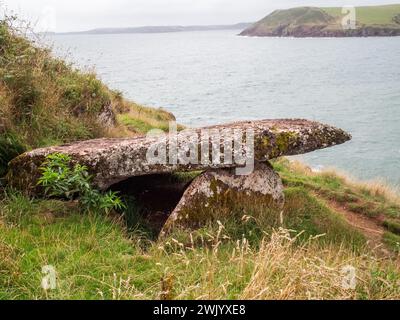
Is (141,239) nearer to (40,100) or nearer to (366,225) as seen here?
(40,100)

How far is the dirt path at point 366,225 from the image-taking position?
376 inches

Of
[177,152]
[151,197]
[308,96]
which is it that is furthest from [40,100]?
[308,96]

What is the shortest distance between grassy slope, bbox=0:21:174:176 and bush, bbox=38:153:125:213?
4.45 feet

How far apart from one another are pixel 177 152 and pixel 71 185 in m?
1.93

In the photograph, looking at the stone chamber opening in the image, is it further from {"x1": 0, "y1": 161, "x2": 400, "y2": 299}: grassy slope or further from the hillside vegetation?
{"x1": 0, "y1": 161, "x2": 400, "y2": 299}: grassy slope

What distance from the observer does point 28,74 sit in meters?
9.50

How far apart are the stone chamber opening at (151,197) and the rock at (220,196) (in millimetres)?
587

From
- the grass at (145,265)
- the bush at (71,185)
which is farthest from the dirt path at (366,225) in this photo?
the bush at (71,185)

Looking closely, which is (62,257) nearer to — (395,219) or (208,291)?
(208,291)

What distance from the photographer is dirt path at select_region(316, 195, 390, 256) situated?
9.56 meters

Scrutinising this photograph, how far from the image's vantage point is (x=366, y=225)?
11.0 meters

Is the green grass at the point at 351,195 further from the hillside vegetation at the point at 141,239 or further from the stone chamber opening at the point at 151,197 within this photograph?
the stone chamber opening at the point at 151,197

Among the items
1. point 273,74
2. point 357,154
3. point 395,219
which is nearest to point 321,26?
point 273,74

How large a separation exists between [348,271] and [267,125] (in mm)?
4161
